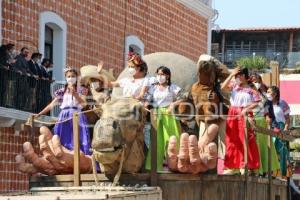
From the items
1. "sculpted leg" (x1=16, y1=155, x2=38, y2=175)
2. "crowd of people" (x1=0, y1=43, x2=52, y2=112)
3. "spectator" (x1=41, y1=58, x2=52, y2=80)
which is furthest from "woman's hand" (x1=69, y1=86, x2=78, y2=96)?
"spectator" (x1=41, y1=58, x2=52, y2=80)

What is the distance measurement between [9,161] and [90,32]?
4.57m

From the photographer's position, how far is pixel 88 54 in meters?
24.1

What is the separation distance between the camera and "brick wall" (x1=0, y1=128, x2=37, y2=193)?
20.5m

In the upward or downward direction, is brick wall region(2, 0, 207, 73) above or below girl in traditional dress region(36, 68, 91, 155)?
above

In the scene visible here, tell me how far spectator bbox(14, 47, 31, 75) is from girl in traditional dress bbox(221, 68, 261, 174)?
25.2ft

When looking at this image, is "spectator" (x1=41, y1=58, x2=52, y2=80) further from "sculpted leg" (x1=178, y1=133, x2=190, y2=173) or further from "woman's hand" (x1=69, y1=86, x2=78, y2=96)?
"sculpted leg" (x1=178, y1=133, x2=190, y2=173)

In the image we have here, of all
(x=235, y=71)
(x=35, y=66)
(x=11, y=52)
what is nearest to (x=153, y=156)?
(x=235, y=71)

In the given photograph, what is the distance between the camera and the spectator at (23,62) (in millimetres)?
19731

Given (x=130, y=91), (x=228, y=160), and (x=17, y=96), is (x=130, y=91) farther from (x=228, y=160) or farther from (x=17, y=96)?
(x=17, y=96)

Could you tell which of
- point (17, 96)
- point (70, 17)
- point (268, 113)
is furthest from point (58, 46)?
point (268, 113)

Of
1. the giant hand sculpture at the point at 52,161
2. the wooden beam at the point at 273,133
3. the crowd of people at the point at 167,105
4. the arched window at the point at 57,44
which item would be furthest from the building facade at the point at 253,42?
the giant hand sculpture at the point at 52,161

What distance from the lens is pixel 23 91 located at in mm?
20031

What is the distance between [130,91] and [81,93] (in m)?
0.83

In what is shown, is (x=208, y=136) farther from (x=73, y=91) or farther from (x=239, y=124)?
(x=73, y=91)
